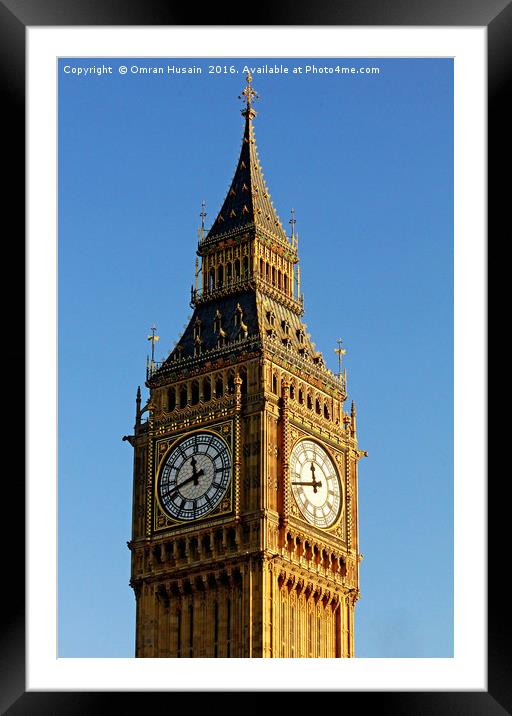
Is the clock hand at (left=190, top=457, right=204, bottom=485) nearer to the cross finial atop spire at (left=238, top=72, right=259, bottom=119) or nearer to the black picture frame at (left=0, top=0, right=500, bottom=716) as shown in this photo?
the cross finial atop spire at (left=238, top=72, right=259, bottom=119)

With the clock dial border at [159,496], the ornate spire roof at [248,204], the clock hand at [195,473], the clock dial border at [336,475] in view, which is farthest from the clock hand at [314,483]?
the ornate spire roof at [248,204]

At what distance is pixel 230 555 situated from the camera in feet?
282

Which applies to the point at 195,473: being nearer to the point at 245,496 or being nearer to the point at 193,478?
the point at 193,478

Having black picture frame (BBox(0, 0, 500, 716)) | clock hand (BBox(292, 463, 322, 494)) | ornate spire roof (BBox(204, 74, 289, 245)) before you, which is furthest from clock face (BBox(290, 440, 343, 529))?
black picture frame (BBox(0, 0, 500, 716))

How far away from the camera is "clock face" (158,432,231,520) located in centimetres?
8650

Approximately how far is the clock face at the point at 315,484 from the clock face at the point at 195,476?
2623mm

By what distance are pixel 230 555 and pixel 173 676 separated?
96.0 feet

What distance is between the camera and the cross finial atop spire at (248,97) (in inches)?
2802
